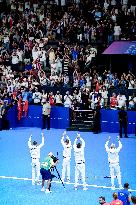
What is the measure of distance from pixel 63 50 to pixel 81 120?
263 inches

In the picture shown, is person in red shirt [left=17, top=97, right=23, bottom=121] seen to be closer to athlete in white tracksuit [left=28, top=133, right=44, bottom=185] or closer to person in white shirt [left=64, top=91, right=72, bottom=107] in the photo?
person in white shirt [left=64, top=91, right=72, bottom=107]

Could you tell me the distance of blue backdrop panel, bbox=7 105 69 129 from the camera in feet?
132

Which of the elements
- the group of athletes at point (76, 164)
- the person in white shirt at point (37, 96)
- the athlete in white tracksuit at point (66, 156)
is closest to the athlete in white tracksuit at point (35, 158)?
the group of athletes at point (76, 164)

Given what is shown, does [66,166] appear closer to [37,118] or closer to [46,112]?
[46,112]

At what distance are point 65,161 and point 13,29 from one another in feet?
71.9

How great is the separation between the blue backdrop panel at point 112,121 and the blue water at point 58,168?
3.02 ft

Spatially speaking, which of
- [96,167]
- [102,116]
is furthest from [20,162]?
[102,116]

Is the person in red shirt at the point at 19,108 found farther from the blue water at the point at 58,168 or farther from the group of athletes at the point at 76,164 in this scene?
the group of athletes at the point at 76,164

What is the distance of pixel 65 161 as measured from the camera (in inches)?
1036

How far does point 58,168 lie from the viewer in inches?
1146

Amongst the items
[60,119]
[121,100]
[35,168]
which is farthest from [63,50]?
[35,168]

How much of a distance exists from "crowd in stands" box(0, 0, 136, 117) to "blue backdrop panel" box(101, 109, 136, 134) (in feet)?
1.58

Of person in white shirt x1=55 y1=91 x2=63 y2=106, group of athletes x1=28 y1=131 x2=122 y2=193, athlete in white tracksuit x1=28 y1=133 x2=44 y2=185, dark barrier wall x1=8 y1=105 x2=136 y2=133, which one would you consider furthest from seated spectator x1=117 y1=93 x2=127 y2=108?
athlete in white tracksuit x1=28 y1=133 x2=44 y2=185

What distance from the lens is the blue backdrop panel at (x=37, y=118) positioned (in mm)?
40219
